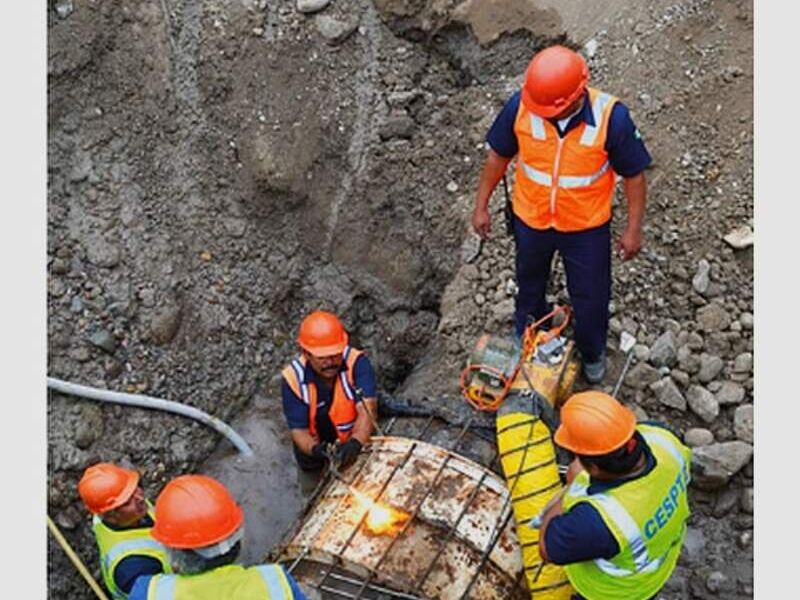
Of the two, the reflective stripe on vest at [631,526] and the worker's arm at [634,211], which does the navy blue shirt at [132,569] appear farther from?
the worker's arm at [634,211]

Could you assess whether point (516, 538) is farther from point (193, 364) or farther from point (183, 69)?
point (183, 69)

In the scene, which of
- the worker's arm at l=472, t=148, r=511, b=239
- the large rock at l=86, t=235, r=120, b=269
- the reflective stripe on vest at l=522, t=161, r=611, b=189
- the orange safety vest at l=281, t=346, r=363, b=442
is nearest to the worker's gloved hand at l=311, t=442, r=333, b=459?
the orange safety vest at l=281, t=346, r=363, b=442

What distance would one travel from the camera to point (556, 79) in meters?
4.50

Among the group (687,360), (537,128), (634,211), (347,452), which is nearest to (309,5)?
(537,128)

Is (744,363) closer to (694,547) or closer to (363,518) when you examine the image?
(694,547)

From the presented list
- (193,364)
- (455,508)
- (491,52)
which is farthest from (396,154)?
(455,508)

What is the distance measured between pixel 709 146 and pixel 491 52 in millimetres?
1755

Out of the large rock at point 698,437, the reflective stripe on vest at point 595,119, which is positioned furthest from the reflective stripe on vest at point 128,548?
the large rock at point 698,437

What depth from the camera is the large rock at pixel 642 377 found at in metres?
5.65

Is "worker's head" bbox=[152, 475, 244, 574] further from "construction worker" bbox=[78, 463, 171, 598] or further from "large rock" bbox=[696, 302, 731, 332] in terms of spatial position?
"large rock" bbox=[696, 302, 731, 332]

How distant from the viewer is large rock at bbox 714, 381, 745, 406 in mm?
5516

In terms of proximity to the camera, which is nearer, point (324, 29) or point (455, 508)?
point (455, 508)

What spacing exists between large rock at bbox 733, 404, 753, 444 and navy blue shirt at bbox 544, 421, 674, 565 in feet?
6.19

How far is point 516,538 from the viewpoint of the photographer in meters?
4.51
